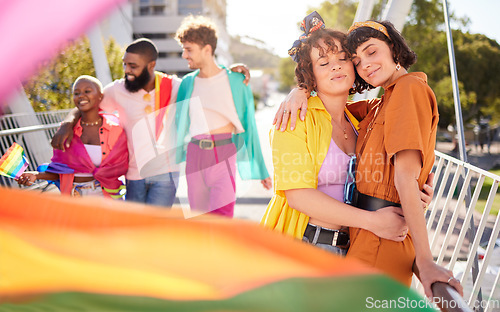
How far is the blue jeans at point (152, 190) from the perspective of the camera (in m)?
3.66

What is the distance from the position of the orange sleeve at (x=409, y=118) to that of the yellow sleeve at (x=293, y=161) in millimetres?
340

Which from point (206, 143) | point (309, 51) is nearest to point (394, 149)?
Answer: point (309, 51)

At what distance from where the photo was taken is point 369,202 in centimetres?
183

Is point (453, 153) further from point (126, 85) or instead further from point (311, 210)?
point (311, 210)

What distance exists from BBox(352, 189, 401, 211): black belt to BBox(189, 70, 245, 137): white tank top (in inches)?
82.4

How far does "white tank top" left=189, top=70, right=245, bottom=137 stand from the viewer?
3.80 meters

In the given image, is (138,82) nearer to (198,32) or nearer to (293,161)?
(198,32)

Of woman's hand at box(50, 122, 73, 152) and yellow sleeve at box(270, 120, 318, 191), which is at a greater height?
yellow sleeve at box(270, 120, 318, 191)

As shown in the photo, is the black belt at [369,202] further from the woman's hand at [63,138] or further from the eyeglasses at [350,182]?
the woman's hand at [63,138]

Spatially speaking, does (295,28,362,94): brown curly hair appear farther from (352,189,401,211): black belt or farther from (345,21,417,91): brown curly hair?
(352,189,401,211): black belt

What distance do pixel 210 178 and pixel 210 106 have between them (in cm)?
61

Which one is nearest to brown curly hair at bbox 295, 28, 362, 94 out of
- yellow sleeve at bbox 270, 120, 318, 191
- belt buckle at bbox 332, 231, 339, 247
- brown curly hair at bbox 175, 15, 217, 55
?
yellow sleeve at bbox 270, 120, 318, 191

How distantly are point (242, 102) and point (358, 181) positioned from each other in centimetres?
224

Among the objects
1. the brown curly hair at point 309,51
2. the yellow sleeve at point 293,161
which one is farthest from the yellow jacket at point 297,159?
the brown curly hair at point 309,51
